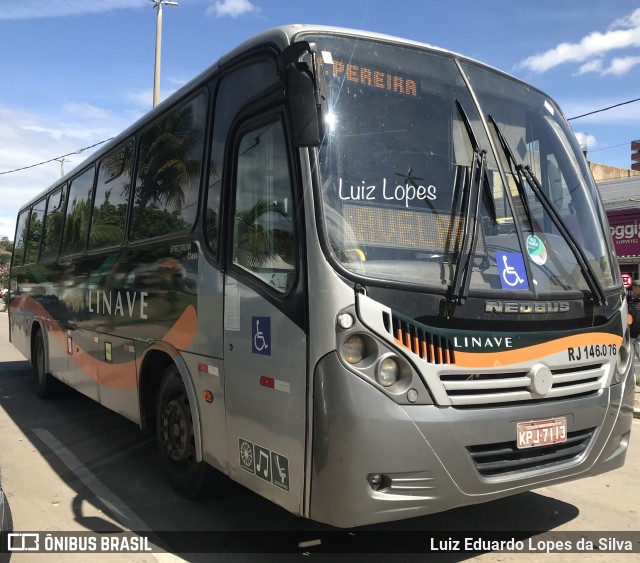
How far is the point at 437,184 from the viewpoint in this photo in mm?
3533

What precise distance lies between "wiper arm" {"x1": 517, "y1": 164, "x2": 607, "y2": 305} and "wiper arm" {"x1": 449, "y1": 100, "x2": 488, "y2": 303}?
38 cm

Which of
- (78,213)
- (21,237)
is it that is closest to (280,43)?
(78,213)

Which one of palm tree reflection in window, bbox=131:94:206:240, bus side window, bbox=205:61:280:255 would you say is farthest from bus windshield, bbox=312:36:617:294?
palm tree reflection in window, bbox=131:94:206:240

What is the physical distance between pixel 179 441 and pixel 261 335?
1722mm

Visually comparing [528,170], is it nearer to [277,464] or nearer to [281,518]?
[277,464]

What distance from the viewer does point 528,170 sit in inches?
151

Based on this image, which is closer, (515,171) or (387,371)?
(387,371)

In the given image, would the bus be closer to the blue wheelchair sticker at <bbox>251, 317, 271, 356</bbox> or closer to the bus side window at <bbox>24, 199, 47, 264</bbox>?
the blue wheelchair sticker at <bbox>251, 317, 271, 356</bbox>

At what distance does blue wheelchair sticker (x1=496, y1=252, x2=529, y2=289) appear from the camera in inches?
137

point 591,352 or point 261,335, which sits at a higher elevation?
point 261,335

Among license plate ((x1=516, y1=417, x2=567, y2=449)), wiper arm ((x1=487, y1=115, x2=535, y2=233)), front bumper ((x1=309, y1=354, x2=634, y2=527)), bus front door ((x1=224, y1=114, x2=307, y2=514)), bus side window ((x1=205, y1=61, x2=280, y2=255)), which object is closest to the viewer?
front bumper ((x1=309, y1=354, x2=634, y2=527))

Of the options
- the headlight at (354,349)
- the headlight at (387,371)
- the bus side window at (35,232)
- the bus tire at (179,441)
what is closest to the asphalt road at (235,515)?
the bus tire at (179,441)

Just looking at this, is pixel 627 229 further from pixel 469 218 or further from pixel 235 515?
pixel 235 515

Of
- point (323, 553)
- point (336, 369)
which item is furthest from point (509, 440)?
point (323, 553)
